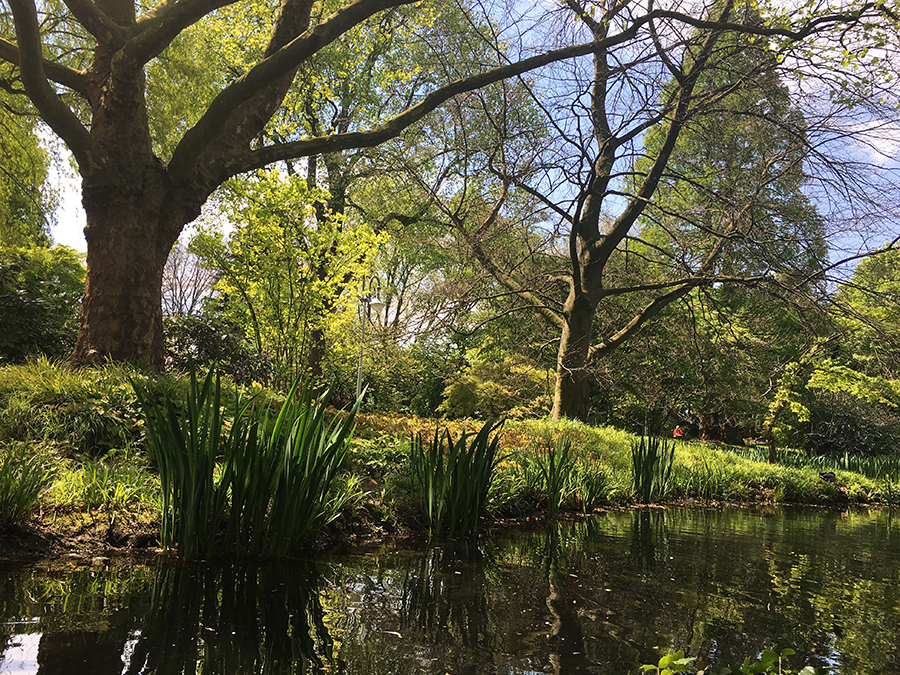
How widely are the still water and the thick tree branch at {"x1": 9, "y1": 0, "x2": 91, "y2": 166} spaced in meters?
4.66

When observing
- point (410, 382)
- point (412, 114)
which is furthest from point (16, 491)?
point (410, 382)

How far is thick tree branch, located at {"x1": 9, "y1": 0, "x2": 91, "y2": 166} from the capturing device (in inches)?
186

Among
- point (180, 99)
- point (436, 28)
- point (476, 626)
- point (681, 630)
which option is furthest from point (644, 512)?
point (180, 99)

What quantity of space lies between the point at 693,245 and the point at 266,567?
702 centimetres

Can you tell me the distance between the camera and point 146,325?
5.51 meters

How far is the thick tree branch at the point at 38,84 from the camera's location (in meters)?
4.71

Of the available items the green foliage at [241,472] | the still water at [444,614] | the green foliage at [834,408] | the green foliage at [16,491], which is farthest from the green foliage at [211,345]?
the green foliage at [834,408]

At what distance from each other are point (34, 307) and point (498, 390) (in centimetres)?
860

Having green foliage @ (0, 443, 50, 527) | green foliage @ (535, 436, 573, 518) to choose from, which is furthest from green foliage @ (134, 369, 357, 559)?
green foliage @ (535, 436, 573, 518)

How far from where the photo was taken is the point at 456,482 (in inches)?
136

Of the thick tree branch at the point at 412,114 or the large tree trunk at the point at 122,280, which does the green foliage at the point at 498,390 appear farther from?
the large tree trunk at the point at 122,280

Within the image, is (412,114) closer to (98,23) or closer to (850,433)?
(98,23)

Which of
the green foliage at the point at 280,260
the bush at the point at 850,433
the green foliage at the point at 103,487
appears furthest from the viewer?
the bush at the point at 850,433

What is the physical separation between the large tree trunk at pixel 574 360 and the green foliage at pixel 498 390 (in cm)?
202
